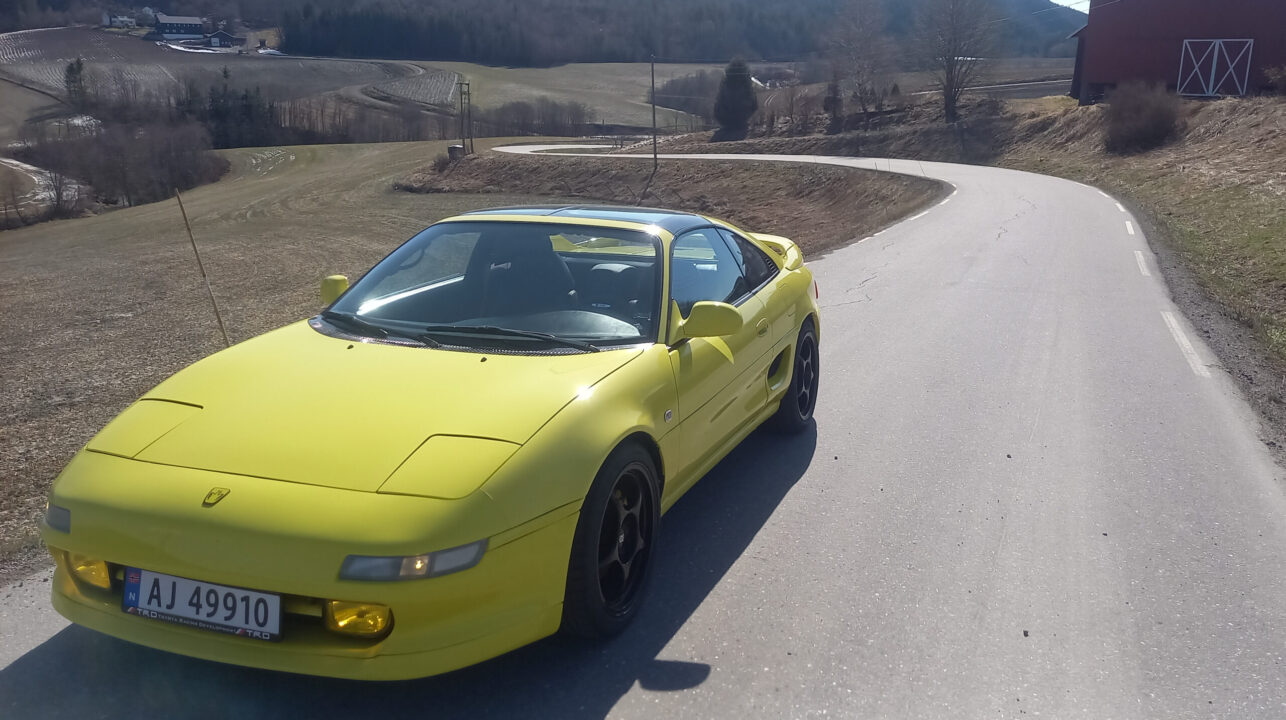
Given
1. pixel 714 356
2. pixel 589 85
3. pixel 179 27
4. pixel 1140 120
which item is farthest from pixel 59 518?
pixel 589 85

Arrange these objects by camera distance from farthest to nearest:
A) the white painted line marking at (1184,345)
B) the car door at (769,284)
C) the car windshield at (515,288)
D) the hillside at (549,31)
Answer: the hillside at (549,31) < the white painted line marking at (1184,345) < the car door at (769,284) < the car windshield at (515,288)

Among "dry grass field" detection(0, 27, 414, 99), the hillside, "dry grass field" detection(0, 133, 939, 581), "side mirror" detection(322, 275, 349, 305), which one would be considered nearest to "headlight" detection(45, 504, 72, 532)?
"dry grass field" detection(0, 133, 939, 581)

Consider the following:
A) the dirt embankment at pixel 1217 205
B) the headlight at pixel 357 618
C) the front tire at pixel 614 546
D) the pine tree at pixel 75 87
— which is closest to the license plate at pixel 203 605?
the headlight at pixel 357 618

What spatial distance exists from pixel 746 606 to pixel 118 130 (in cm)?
3733

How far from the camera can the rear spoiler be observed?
6.04 metres

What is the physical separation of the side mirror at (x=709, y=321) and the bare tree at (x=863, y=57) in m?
58.0

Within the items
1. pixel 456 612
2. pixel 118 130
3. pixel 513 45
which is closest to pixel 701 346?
pixel 456 612

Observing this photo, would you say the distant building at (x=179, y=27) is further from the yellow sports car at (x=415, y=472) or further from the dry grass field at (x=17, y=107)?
the yellow sports car at (x=415, y=472)

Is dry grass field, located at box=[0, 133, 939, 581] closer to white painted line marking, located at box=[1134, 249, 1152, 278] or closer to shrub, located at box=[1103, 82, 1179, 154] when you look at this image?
white painted line marking, located at box=[1134, 249, 1152, 278]

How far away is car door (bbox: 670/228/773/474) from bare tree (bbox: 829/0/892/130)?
5700 centimetres

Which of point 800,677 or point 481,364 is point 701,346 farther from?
point 800,677

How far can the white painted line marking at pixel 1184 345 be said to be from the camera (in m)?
7.38

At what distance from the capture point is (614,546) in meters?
3.39

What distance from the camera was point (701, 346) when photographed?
4180 millimetres
